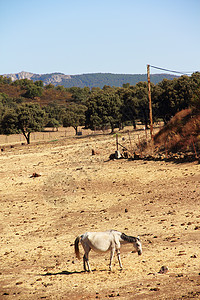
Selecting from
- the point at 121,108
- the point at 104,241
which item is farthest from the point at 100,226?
the point at 121,108

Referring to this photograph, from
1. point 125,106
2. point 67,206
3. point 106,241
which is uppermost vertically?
point 125,106

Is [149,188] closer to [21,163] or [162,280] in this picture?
[162,280]

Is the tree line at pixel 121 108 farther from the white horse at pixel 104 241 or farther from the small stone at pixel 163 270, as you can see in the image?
the small stone at pixel 163 270

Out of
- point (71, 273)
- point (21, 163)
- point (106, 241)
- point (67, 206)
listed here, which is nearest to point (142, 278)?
point (106, 241)

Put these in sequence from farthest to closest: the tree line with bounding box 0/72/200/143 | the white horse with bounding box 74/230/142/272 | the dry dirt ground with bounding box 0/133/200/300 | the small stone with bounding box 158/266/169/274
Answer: the tree line with bounding box 0/72/200/143
the white horse with bounding box 74/230/142/272
the small stone with bounding box 158/266/169/274
the dry dirt ground with bounding box 0/133/200/300

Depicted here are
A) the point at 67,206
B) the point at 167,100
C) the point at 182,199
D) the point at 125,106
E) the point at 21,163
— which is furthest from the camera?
the point at 125,106

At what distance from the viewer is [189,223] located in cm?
1476

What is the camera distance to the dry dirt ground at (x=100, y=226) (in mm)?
9664

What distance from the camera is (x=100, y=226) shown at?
54.1 ft

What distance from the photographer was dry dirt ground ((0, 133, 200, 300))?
966cm

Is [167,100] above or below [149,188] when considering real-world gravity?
above

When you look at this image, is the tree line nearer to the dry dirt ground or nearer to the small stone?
the dry dirt ground

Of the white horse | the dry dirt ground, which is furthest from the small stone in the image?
the white horse

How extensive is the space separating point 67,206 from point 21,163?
20149mm
